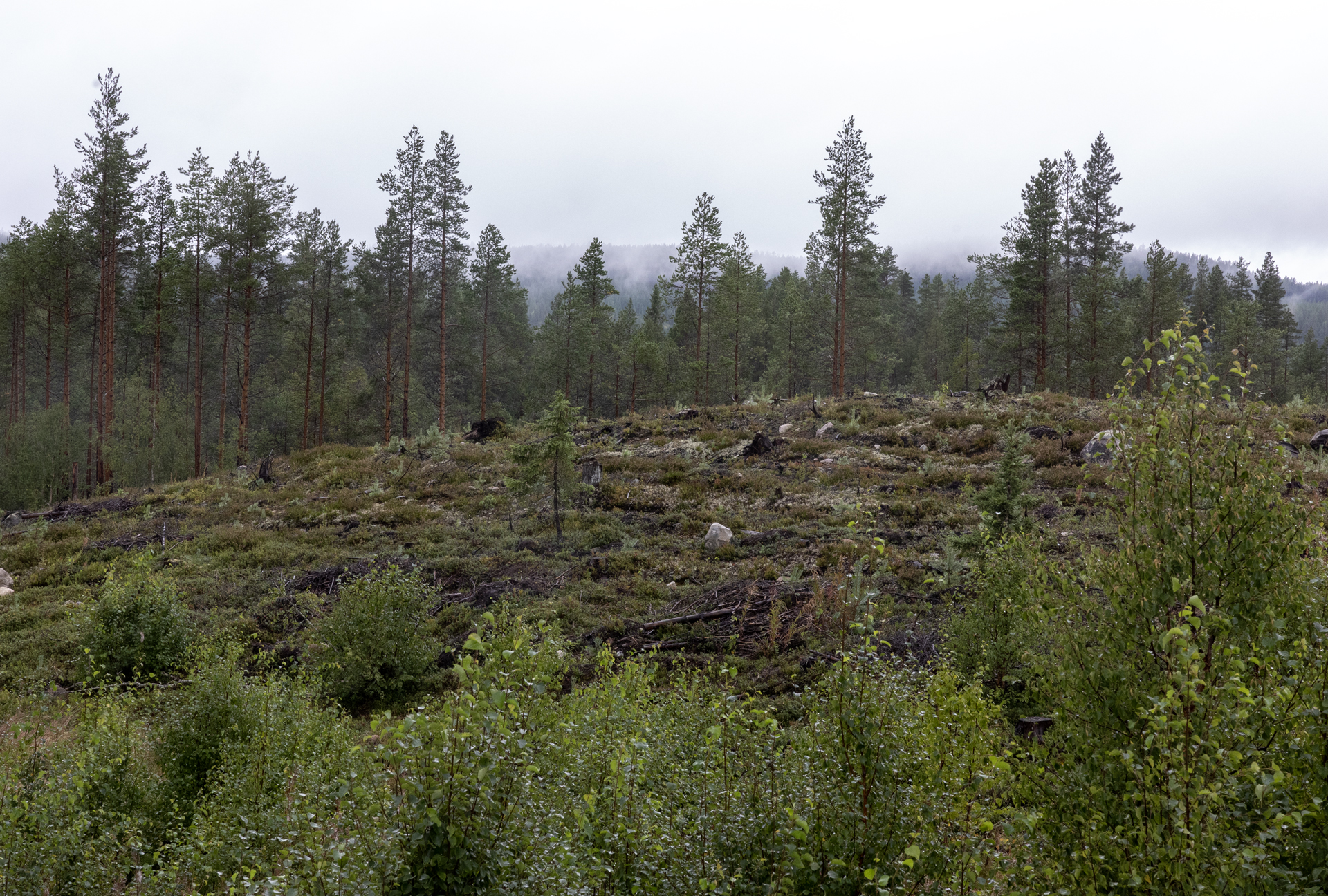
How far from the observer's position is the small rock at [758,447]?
20.9 meters

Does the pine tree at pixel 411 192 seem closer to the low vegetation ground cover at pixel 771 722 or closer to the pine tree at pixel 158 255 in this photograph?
the pine tree at pixel 158 255

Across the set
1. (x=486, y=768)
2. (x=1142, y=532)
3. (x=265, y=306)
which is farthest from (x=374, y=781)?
(x=265, y=306)

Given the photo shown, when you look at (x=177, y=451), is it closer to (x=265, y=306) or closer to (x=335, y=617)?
(x=265, y=306)

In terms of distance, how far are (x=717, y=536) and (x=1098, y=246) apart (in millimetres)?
28647

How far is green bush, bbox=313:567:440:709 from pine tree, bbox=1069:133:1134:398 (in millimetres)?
32190

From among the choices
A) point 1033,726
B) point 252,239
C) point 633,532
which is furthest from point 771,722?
point 252,239

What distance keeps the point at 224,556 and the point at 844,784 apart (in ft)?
56.1

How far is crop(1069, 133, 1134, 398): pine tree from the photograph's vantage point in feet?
103

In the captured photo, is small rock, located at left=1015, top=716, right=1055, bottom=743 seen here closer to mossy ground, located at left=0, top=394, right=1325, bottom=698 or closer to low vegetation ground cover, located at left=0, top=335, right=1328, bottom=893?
low vegetation ground cover, located at left=0, top=335, right=1328, bottom=893

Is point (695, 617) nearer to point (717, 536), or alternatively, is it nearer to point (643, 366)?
point (717, 536)

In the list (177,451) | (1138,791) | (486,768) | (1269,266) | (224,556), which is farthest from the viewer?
(1269,266)

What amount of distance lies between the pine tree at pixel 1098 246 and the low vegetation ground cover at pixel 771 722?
23.4m

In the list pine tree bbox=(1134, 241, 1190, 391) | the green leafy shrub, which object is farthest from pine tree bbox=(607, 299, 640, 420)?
the green leafy shrub

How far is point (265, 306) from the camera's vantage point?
29781 mm
